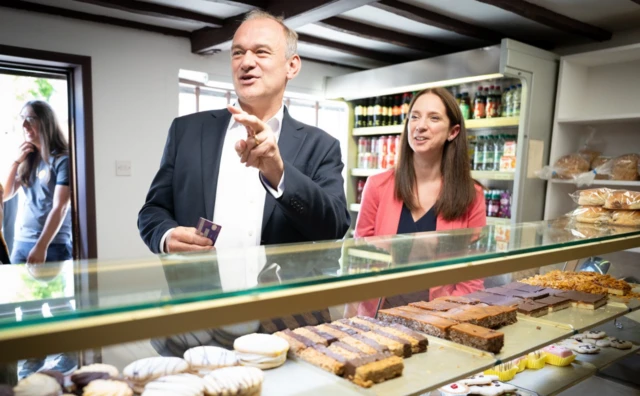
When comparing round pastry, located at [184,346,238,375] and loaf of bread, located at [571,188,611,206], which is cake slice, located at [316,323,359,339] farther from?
loaf of bread, located at [571,188,611,206]

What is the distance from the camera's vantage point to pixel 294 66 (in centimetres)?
169

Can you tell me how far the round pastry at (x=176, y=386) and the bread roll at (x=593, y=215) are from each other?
181 cm

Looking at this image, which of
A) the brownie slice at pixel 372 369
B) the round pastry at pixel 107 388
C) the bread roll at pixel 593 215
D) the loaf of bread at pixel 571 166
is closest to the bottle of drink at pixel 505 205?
the loaf of bread at pixel 571 166

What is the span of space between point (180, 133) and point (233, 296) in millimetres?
1231

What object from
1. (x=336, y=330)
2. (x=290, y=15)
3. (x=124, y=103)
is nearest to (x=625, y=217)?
(x=336, y=330)

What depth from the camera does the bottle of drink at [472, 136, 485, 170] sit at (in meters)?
3.87

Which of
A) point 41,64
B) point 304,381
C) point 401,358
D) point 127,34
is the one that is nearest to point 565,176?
point 401,358

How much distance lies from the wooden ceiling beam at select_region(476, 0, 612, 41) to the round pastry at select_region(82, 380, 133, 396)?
2.92 m

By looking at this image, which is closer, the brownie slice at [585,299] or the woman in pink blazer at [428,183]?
the brownie slice at [585,299]

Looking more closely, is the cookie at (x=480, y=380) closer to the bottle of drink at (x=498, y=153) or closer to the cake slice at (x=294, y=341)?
the cake slice at (x=294, y=341)

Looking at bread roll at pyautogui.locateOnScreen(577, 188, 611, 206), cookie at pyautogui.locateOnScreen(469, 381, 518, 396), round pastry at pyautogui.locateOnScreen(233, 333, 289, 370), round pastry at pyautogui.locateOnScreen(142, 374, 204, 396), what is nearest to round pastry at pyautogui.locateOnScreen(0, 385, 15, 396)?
round pastry at pyautogui.locateOnScreen(142, 374, 204, 396)

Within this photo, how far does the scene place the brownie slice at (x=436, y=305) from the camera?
4.89ft

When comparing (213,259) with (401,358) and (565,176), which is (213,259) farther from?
(565,176)

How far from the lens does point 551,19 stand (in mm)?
3229
